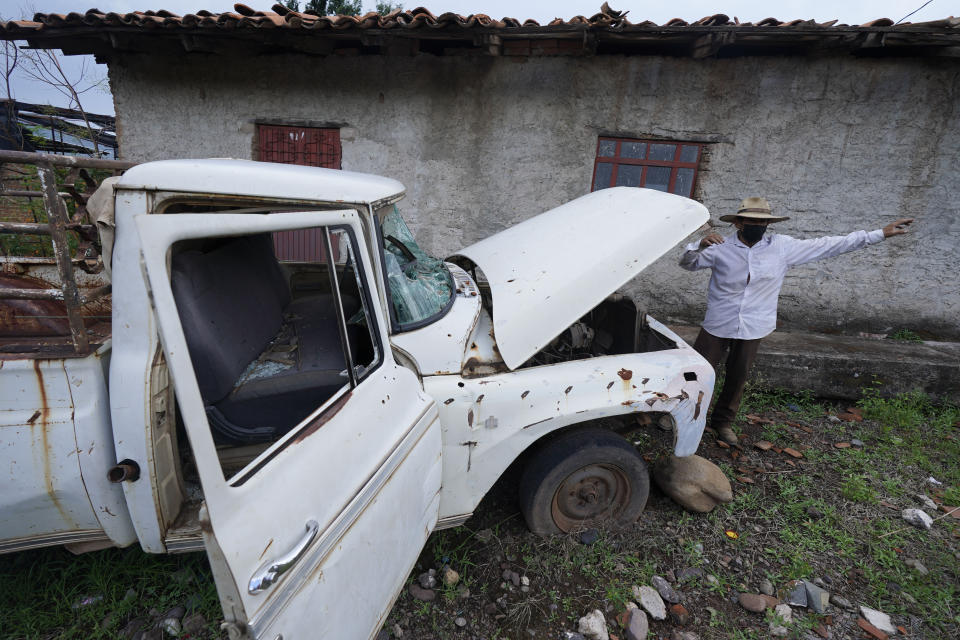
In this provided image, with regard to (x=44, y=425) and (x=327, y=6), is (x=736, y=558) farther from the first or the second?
(x=327, y=6)

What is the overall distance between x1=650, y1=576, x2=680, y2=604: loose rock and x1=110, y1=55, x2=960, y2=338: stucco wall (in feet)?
12.8

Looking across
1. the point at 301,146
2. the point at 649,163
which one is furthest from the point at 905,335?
the point at 301,146

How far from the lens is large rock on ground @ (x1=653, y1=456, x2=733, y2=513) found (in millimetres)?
2520

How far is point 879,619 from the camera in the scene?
1.97 metres

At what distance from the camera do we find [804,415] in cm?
371

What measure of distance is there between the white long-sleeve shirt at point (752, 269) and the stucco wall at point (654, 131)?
88.2 inches

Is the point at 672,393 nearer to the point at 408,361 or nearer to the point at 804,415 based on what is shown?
the point at 408,361

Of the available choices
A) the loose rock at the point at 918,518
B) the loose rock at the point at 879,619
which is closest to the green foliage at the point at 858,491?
the loose rock at the point at 918,518

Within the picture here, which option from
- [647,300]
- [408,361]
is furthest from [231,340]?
[647,300]

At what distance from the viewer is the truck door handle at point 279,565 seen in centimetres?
98

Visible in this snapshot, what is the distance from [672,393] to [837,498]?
5.53 feet

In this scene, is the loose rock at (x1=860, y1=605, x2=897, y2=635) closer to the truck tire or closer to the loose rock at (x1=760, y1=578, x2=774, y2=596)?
the loose rock at (x1=760, y1=578, x2=774, y2=596)

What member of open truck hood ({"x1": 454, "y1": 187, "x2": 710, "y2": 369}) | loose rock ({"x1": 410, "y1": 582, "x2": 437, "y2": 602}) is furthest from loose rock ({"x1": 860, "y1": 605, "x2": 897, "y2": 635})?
loose rock ({"x1": 410, "y1": 582, "x2": 437, "y2": 602})

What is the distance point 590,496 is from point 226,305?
202 centimetres
